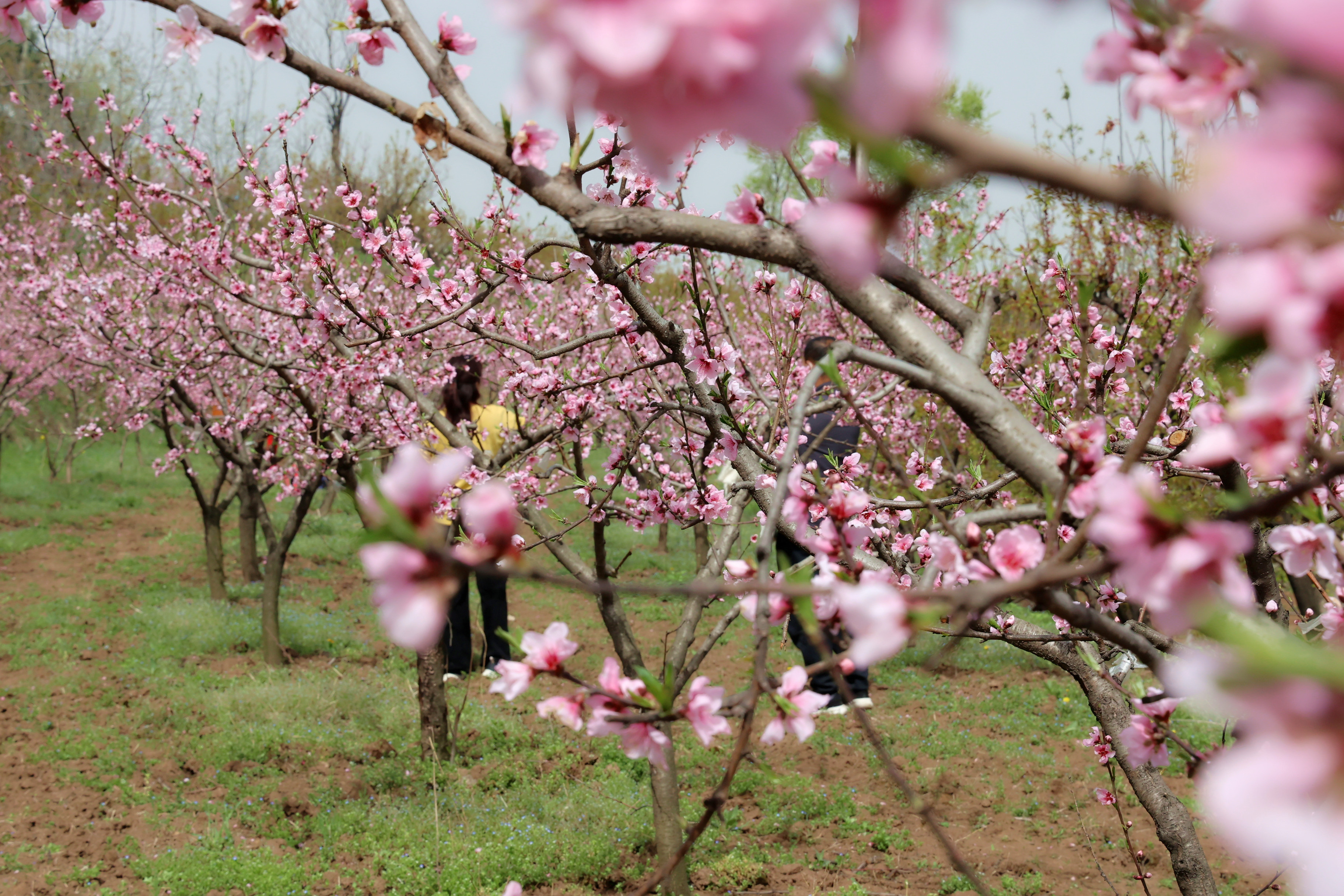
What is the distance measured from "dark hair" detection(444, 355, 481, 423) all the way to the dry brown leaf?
14.3 ft

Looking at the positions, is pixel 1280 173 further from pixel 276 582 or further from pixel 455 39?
pixel 276 582

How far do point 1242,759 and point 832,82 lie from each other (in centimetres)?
45

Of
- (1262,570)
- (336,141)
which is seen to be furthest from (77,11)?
(336,141)

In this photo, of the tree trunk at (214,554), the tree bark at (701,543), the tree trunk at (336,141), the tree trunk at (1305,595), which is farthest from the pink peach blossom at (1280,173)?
the tree trunk at (336,141)

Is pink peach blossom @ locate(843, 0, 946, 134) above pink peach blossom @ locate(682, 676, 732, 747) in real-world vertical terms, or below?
above

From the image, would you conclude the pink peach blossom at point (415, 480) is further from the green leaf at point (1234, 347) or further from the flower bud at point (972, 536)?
the flower bud at point (972, 536)

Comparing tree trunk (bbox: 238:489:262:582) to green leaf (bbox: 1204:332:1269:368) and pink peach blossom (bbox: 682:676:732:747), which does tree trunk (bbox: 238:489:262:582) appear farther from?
green leaf (bbox: 1204:332:1269:368)

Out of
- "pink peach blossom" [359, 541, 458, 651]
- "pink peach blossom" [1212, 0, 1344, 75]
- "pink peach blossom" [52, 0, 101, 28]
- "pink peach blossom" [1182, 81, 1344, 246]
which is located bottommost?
"pink peach blossom" [359, 541, 458, 651]

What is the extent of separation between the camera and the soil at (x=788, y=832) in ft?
14.6

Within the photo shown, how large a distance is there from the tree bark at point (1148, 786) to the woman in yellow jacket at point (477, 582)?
297cm

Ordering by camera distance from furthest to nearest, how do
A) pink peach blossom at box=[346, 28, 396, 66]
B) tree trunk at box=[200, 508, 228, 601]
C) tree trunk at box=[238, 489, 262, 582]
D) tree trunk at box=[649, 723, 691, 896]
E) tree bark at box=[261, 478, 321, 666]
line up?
tree trunk at box=[200, 508, 228, 601]
tree trunk at box=[238, 489, 262, 582]
tree bark at box=[261, 478, 321, 666]
tree trunk at box=[649, 723, 691, 896]
pink peach blossom at box=[346, 28, 396, 66]

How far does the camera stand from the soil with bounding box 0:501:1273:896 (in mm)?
4449

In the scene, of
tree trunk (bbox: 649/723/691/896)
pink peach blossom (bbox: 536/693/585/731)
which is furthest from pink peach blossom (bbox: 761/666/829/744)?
tree trunk (bbox: 649/723/691/896)

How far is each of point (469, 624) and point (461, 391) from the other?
9.46 feet
